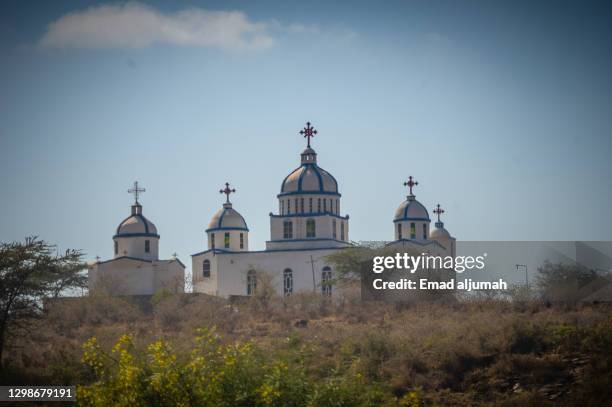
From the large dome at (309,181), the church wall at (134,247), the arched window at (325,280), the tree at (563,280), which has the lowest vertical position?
the tree at (563,280)

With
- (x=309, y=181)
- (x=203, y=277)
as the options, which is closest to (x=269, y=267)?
(x=203, y=277)

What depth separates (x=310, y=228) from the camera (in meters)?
58.8

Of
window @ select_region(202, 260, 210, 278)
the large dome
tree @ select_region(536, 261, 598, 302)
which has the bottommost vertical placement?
tree @ select_region(536, 261, 598, 302)

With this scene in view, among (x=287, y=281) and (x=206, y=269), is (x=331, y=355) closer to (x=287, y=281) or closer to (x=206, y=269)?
(x=287, y=281)

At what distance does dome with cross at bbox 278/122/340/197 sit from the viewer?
192 ft

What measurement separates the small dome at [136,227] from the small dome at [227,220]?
362 centimetres

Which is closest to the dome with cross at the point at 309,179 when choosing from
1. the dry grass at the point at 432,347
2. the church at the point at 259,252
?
the church at the point at 259,252

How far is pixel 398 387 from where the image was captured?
26.7m

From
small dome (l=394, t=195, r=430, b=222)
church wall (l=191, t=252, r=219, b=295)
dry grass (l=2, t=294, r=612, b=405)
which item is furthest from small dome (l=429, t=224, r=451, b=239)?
dry grass (l=2, t=294, r=612, b=405)

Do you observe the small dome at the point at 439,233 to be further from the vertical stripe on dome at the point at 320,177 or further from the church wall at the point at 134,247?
the church wall at the point at 134,247

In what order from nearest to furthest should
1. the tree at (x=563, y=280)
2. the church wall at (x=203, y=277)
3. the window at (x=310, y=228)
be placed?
the tree at (x=563, y=280) < the window at (x=310, y=228) < the church wall at (x=203, y=277)

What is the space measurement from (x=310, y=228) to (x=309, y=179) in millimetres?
2980

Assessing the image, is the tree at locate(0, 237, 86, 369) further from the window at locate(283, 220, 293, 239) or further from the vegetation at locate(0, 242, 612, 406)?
the window at locate(283, 220, 293, 239)

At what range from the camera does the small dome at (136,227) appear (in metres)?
60.7
